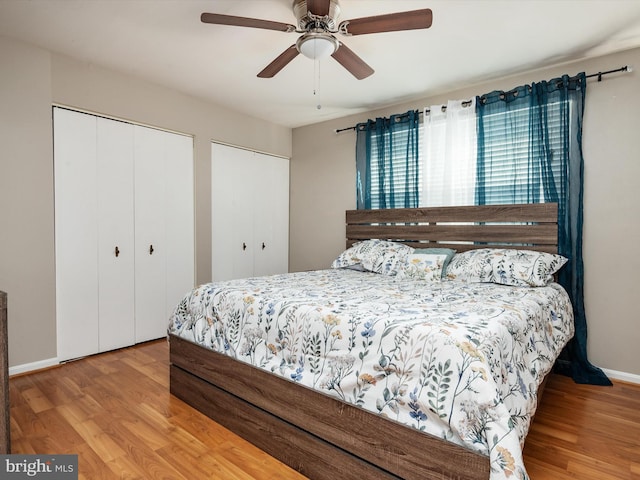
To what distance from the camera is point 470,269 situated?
2.85 metres

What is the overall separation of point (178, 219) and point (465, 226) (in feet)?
9.24

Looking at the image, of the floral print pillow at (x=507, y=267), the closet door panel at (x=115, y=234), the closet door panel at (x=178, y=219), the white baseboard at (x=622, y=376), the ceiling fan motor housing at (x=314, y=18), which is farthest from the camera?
the closet door panel at (x=178, y=219)

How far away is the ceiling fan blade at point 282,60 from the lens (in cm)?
222

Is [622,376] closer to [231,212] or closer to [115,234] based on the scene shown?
[231,212]

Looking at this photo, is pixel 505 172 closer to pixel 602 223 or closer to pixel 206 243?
pixel 602 223

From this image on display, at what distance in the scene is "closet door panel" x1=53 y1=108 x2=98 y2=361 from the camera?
294cm

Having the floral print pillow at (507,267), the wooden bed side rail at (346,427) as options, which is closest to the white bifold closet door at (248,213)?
the wooden bed side rail at (346,427)

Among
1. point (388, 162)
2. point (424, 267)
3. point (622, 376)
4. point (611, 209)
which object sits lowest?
point (622, 376)

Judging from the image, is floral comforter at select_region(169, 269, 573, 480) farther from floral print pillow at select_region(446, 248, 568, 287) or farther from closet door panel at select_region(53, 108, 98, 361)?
closet door panel at select_region(53, 108, 98, 361)

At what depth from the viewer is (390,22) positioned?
1913 mm

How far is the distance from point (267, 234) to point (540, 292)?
123 inches

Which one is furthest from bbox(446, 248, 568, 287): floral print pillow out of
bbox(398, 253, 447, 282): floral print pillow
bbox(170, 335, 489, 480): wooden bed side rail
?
bbox(170, 335, 489, 480): wooden bed side rail

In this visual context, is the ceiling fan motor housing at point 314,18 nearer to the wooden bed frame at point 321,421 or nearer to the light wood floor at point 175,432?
→ the wooden bed frame at point 321,421

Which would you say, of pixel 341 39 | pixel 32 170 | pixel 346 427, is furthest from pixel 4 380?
pixel 341 39
